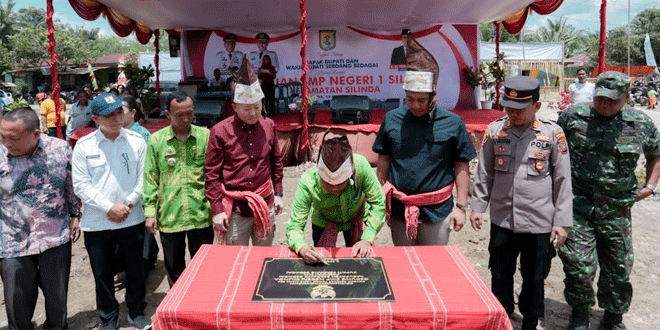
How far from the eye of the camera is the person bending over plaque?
2367 mm

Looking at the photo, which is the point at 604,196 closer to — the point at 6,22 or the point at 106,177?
the point at 106,177

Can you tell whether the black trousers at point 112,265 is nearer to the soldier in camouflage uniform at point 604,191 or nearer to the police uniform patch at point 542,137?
the police uniform patch at point 542,137

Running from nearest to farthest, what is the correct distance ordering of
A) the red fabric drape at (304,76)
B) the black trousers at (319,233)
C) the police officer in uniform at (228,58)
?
the black trousers at (319,233)
the red fabric drape at (304,76)
the police officer in uniform at (228,58)

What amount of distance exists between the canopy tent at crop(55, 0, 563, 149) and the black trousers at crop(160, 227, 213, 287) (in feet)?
14.1

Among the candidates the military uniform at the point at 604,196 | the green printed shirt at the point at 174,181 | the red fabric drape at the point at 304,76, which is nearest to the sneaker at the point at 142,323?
the green printed shirt at the point at 174,181

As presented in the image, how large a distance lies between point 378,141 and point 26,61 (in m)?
41.9

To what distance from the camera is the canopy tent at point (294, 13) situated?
8422mm

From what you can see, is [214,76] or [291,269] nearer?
[291,269]

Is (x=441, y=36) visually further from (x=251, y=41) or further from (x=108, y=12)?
(x=108, y=12)

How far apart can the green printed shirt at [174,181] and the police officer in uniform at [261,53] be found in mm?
7433

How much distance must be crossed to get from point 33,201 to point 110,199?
42cm

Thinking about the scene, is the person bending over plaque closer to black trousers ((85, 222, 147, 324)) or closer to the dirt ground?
black trousers ((85, 222, 147, 324))

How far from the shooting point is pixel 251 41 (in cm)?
1069

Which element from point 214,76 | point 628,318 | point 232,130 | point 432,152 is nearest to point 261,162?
point 232,130
